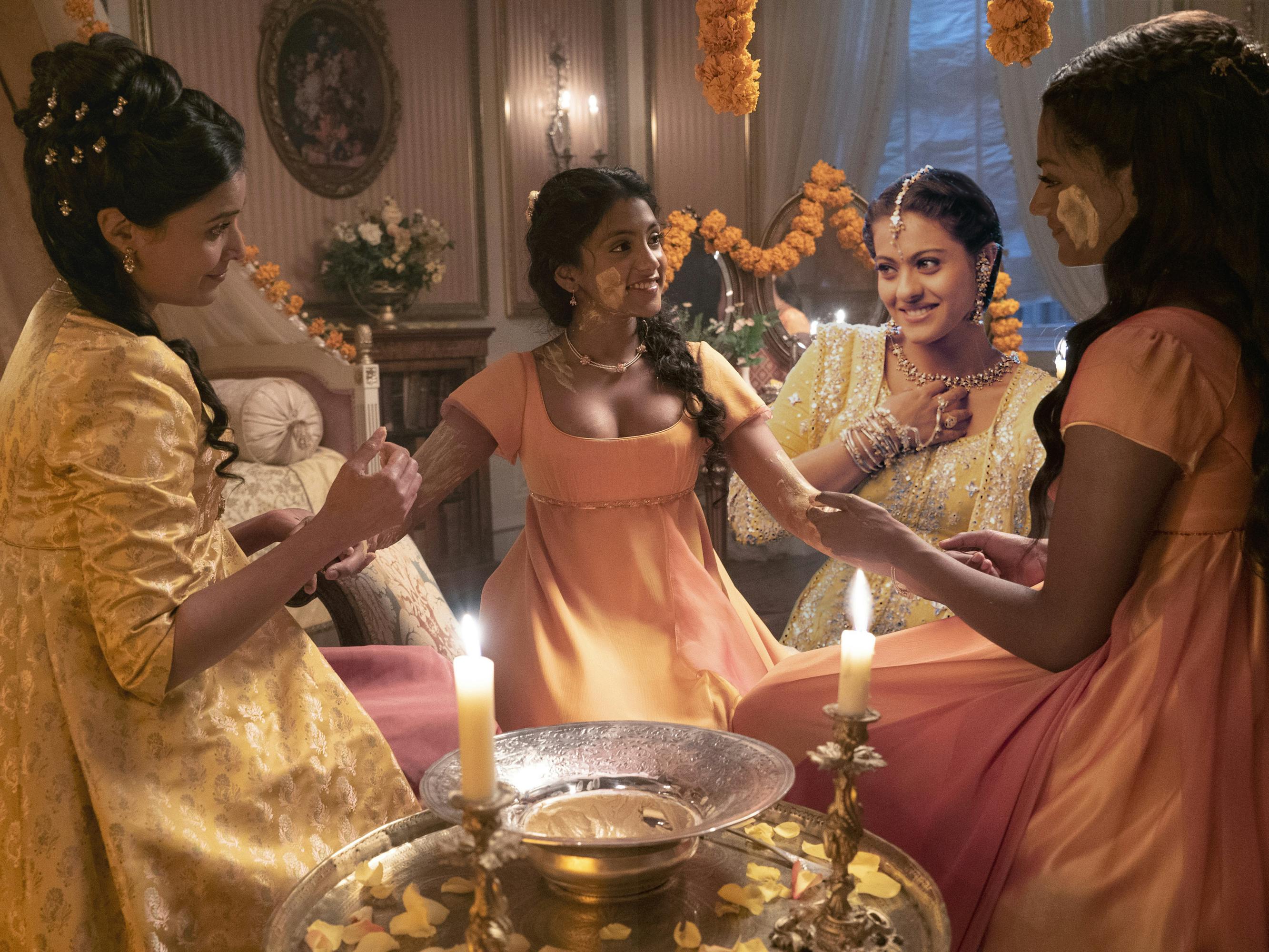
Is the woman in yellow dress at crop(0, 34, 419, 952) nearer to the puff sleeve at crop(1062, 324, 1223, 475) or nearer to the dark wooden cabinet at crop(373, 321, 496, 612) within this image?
the puff sleeve at crop(1062, 324, 1223, 475)

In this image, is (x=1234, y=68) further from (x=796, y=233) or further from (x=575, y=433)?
(x=796, y=233)

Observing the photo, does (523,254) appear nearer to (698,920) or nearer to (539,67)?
(539,67)

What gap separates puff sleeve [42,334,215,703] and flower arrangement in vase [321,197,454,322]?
180 inches

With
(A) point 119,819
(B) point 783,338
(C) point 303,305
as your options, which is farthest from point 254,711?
(C) point 303,305

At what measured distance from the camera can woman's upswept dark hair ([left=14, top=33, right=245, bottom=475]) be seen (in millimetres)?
1350

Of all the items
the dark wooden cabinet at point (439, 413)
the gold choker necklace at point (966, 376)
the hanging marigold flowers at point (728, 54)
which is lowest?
the dark wooden cabinet at point (439, 413)

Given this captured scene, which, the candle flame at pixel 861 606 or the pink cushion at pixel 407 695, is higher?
the candle flame at pixel 861 606

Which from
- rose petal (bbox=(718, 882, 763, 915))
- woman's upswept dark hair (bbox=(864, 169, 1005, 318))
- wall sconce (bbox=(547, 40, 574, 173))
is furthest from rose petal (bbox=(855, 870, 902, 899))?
wall sconce (bbox=(547, 40, 574, 173))

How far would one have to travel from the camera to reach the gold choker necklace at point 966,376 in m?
2.54

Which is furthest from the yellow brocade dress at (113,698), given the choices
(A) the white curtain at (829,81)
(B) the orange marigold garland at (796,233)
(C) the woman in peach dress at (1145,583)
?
(A) the white curtain at (829,81)

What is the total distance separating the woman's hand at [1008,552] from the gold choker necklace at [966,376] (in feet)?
2.83

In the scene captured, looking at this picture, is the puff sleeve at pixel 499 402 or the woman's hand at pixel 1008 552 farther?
the puff sleeve at pixel 499 402

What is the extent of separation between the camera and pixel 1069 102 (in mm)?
1385

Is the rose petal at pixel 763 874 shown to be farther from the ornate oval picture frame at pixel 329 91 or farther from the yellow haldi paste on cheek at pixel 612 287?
the ornate oval picture frame at pixel 329 91
